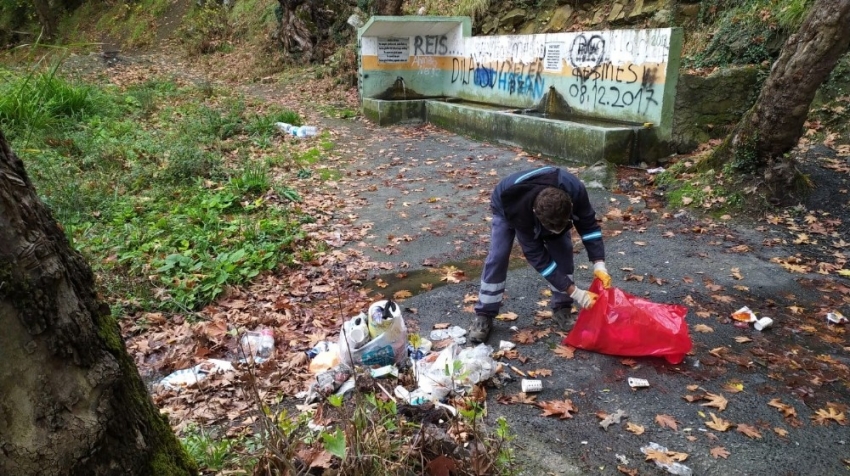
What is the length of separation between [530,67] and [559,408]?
30.5 feet

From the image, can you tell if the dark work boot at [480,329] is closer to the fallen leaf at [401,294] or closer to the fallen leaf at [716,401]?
the fallen leaf at [401,294]

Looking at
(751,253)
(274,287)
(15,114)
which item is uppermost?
(15,114)

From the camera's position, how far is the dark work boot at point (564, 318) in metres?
4.36

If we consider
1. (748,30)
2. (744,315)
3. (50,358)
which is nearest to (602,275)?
(744,315)

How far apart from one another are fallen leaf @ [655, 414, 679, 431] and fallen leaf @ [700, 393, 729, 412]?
27 cm

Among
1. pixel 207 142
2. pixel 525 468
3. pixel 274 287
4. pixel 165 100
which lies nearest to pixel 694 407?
pixel 525 468

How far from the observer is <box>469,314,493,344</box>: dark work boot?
4.25m

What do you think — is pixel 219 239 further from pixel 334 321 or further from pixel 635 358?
pixel 635 358

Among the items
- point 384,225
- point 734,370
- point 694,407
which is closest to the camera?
point 694,407

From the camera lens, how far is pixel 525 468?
295 cm

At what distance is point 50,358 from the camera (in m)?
1.58

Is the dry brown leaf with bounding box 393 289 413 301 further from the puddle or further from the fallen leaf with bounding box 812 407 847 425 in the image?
the fallen leaf with bounding box 812 407 847 425

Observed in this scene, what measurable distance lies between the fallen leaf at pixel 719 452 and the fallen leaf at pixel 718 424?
6.7 inches

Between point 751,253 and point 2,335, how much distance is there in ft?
20.1
